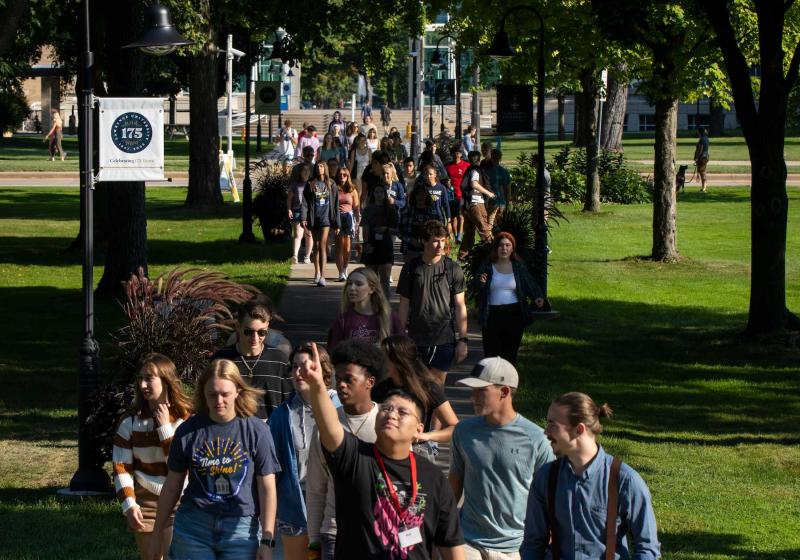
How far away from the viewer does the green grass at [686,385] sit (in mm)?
9922

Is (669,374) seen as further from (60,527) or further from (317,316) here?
(60,527)

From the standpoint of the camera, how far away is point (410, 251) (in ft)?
58.4

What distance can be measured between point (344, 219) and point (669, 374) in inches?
268

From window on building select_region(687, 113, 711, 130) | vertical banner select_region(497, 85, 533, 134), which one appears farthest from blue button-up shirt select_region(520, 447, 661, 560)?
window on building select_region(687, 113, 711, 130)

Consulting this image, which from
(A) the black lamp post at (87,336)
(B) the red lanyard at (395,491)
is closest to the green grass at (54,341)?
(A) the black lamp post at (87,336)

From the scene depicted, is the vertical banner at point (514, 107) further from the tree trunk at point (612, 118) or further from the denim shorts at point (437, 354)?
the tree trunk at point (612, 118)

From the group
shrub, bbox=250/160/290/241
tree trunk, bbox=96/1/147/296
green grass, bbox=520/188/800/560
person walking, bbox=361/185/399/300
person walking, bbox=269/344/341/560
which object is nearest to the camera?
person walking, bbox=269/344/341/560

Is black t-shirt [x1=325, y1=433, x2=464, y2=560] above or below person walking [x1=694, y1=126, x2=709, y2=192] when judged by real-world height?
below

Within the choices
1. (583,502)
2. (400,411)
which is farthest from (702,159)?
(400,411)

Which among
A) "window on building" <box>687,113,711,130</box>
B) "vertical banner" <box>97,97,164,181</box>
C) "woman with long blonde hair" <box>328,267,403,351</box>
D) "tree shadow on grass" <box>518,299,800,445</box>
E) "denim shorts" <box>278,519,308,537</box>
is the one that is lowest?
"tree shadow on grass" <box>518,299,800,445</box>

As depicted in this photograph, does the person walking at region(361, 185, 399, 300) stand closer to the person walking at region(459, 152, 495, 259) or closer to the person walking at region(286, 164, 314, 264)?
the person walking at region(286, 164, 314, 264)

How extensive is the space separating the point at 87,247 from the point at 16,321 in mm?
8742

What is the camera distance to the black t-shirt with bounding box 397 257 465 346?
36.9ft

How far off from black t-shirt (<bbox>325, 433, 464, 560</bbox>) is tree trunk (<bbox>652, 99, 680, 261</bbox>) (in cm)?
2010
